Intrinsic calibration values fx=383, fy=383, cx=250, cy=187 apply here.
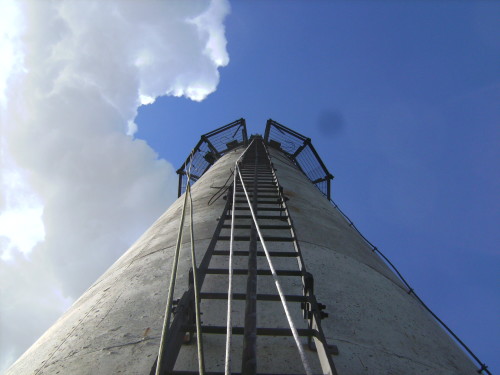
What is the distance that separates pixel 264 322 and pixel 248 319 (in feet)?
1.86

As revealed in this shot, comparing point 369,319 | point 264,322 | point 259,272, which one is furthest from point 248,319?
point 369,319

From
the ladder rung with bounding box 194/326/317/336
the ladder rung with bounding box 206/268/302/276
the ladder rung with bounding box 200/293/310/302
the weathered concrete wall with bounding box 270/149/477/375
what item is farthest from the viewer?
the ladder rung with bounding box 206/268/302/276

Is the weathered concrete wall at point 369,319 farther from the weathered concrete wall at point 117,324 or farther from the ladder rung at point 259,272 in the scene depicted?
the weathered concrete wall at point 117,324

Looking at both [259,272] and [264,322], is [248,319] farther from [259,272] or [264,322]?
[259,272]

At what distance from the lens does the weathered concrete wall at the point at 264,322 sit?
2.26 metres

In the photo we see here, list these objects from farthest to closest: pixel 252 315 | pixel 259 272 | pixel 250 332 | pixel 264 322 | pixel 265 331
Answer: pixel 259 272, pixel 264 322, pixel 265 331, pixel 252 315, pixel 250 332

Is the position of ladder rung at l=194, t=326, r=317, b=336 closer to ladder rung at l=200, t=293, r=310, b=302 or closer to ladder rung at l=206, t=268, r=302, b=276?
ladder rung at l=200, t=293, r=310, b=302

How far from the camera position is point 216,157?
12.8 meters

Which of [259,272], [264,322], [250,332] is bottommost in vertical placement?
[250,332]

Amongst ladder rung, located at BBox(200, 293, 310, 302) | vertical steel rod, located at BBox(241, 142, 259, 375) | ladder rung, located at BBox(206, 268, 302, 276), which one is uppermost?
ladder rung, located at BBox(206, 268, 302, 276)

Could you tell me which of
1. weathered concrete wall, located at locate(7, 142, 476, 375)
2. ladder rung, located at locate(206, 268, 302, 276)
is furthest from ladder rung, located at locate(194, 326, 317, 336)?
ladder rung, located at locate(206, 268, 302, 276)

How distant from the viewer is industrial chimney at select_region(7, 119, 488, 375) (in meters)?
2.17

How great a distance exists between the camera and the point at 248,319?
2.05 meters

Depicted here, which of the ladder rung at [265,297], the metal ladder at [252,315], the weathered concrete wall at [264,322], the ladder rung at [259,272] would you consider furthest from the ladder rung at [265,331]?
the ladder rung at [259,272]
